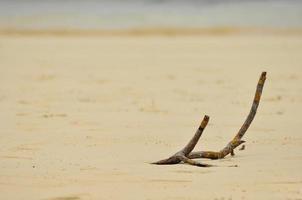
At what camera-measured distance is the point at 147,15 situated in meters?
39.6

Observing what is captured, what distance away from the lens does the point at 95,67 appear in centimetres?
1766

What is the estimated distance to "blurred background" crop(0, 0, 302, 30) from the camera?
36.5 m

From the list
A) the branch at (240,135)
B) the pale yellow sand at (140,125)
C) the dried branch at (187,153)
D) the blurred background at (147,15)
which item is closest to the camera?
the pale yellow sand at (140,125)

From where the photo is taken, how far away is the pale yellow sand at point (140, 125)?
6.29 m

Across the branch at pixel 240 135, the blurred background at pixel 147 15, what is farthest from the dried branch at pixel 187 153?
the blurred background at pixel 147 15

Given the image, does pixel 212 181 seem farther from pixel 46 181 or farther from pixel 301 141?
pixel 301 141

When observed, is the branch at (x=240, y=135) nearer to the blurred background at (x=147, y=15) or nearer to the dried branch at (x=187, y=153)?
the dried branch at (x=187, y=153)

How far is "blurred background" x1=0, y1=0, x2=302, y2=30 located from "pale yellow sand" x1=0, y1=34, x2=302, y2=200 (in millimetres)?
16465

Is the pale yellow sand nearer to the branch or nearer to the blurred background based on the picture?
the branch

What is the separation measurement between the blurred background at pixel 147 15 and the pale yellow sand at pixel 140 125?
1646 centimetres

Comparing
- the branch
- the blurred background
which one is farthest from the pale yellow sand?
the blurred background

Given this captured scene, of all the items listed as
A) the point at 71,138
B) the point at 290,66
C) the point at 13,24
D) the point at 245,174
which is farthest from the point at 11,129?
the point at 13,24

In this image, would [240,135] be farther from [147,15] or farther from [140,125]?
[147,15]

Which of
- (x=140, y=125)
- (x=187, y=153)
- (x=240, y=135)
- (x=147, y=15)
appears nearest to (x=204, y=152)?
(x=187, y=153)
